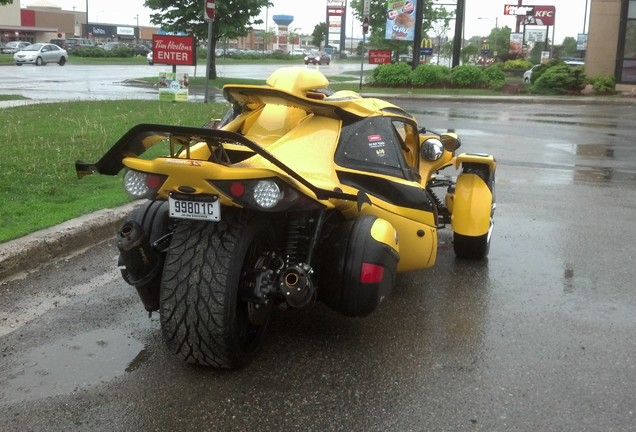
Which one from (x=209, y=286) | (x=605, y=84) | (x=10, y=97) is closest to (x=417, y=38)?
(x=605, y=84)

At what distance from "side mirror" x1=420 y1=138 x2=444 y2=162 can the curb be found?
290 centimetres

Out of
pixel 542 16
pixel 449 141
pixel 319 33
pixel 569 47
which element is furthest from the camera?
pixel 319 33

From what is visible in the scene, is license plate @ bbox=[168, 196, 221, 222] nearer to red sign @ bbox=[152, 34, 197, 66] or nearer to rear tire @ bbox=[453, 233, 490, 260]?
rear tire @ bbox=[453, 233, 490, 260]

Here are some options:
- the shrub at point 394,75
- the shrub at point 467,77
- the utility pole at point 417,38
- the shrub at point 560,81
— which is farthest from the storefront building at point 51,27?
the shrub at point 560,81

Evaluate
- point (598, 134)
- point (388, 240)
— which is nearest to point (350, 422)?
point (388, 240)

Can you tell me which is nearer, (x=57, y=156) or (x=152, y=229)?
(x=152, y=229)

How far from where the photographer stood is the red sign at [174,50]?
21.0 metres

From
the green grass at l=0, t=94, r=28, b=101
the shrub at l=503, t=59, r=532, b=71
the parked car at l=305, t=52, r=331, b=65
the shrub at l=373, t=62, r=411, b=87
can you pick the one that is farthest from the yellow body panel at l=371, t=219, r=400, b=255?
the parked car at l=305, t=52, r=331, b=65

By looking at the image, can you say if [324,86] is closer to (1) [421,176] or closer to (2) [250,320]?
(1) [421,176]

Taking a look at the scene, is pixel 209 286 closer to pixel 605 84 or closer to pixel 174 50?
pixel 174 50

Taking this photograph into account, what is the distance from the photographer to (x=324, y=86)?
498 centimetres

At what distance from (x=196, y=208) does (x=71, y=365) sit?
1216 millimetres

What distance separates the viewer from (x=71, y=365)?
4.02 m

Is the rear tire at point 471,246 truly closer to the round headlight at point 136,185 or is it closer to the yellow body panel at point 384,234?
the yellow body panel at point 384,234
